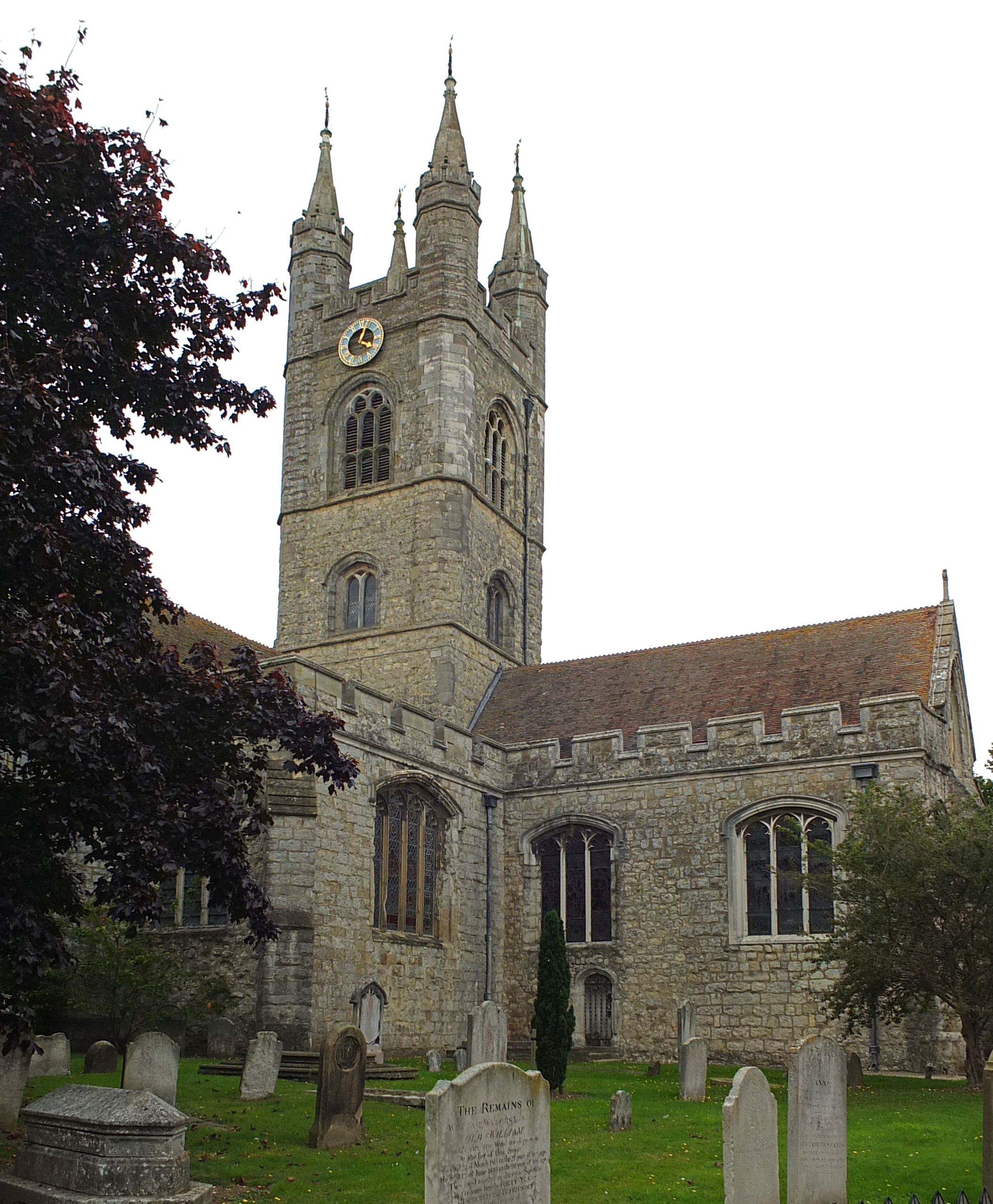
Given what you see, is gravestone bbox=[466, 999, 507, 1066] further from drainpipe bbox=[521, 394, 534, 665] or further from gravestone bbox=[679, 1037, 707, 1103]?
drainpipe bbox=[521, 394, 534, 665]

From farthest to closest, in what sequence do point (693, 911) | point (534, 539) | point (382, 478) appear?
point (534, 539) → point (382, 478) → point (693, 911)

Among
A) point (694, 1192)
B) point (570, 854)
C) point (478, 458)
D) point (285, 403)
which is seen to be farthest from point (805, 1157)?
point (285, 403)

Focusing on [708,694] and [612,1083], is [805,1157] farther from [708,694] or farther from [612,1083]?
[708,694]

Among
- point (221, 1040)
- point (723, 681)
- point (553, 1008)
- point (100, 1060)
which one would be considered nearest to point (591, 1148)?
point (553, 1008)

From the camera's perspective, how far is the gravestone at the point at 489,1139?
7.09 meters

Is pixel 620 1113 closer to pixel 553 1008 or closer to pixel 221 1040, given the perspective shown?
pixel 553 1008

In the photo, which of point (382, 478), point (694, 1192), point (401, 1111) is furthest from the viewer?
point (382, 478)

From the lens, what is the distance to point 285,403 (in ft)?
107

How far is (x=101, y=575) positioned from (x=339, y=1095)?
5.34m

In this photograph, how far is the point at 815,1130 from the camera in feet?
30.0

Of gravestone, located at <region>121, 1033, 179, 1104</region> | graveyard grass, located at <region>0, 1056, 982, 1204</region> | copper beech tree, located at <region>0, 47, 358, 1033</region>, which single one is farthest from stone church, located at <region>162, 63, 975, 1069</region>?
copper beech tree, located at <region>0, 47, 358, 1033</region>

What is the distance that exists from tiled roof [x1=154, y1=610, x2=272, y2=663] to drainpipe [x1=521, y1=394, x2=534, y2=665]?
6656 mm

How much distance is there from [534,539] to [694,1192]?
2376 centimetres

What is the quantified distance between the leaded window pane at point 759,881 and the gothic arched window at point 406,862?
5567 millimetres
